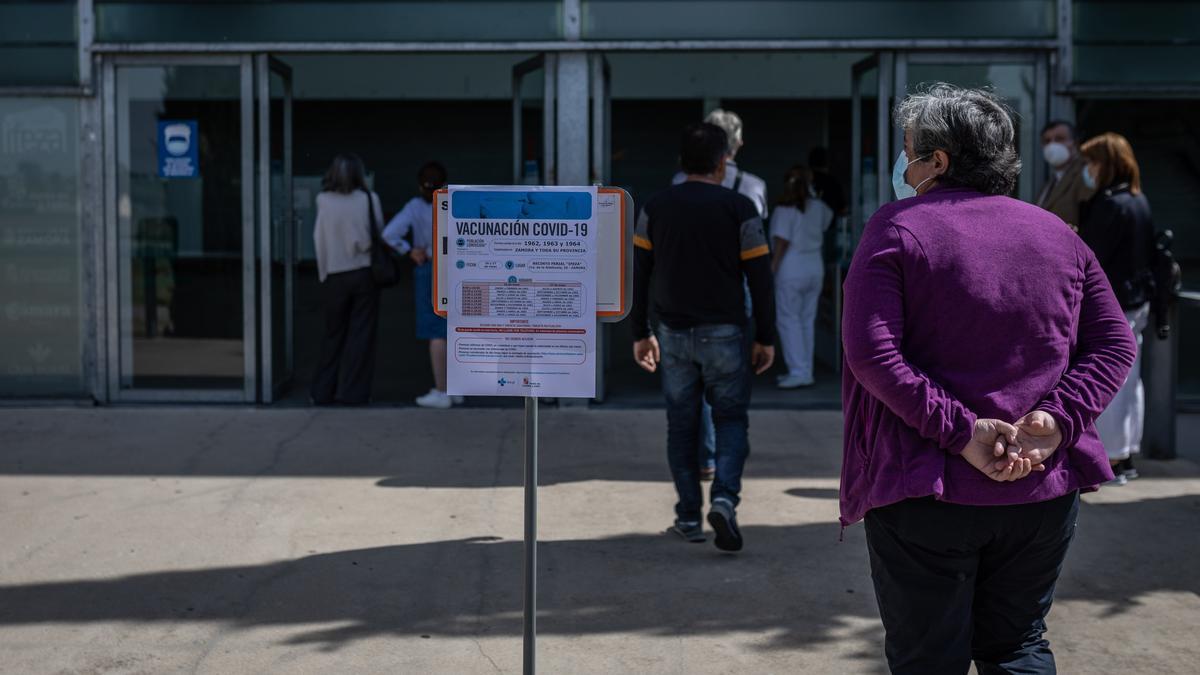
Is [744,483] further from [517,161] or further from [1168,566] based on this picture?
[517,161]

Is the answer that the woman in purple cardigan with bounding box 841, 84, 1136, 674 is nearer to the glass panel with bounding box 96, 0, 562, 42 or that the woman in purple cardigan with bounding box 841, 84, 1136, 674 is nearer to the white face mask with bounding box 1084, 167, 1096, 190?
the white face mask with bounding box 1084, 167, 1096, 190

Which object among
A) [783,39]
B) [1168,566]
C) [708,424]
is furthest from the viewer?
[783,39]

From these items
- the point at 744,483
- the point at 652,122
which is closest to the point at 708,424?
the point at 744,483

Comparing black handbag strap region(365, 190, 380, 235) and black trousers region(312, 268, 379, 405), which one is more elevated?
black handbag strap region(365, 190, 380, 235)

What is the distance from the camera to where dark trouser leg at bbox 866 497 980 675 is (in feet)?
10.4

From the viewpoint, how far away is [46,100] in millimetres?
10062

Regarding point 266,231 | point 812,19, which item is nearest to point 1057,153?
point 812,19

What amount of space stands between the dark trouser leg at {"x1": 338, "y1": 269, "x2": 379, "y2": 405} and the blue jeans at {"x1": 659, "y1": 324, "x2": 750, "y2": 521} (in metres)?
4.29

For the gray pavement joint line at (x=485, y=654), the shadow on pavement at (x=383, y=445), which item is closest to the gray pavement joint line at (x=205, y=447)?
the shadow on pavement at (x=383, y=445)

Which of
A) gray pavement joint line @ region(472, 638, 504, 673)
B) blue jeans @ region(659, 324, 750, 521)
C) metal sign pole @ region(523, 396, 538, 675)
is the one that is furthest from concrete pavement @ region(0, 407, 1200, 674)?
metal sign pole @ region(523, 396, 538, 675)

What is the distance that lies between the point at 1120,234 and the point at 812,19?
10.6ft

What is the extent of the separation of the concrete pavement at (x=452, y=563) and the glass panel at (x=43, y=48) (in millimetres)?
2512

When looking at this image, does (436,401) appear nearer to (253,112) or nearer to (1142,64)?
(253,112)

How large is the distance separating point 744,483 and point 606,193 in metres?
3.84
